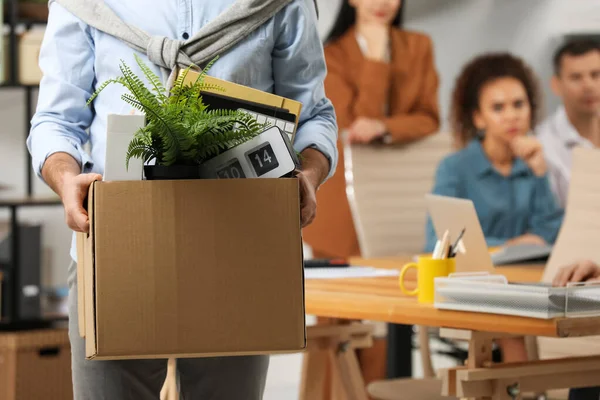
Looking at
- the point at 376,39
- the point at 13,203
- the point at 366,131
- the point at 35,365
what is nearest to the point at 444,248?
the point at 35,365

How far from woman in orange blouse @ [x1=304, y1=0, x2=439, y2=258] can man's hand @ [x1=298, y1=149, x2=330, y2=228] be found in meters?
3.16

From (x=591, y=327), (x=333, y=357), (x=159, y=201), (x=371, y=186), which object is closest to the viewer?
(x=159, y=201)

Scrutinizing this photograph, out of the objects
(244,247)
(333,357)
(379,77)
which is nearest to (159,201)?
(244,247)

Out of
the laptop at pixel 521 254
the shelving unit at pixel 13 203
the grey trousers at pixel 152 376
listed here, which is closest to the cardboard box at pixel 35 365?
the shelving unit at pixel 13 203

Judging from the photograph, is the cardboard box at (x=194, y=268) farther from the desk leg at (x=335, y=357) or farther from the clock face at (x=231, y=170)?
the desk leg at (x=335, y=357)

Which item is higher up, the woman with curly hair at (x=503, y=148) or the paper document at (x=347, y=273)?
the woman with curly hair at (x=503, y=148)

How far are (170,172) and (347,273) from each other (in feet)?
3.94

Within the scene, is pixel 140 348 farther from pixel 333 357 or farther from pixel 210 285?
pixel 333 357

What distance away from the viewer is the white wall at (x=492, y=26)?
194 inches

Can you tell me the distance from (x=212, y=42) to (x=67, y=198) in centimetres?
38

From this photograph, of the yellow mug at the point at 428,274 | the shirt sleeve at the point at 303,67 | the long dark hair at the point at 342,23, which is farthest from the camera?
the long dark hair at the point at 342,23

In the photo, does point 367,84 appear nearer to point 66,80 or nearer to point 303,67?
point 303,67

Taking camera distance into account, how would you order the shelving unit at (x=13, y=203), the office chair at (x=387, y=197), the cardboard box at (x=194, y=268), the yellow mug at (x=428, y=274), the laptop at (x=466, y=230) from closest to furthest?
1. the cardboard box at (x=194, y=268)
2. the yellow mug at (x=428, y=274)
3. the laptop at (x=466, y=230)
4. the office chair at (x=387, y=197)
5. the shelving unit at (x=13, y=203)

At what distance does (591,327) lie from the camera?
5.16ft
